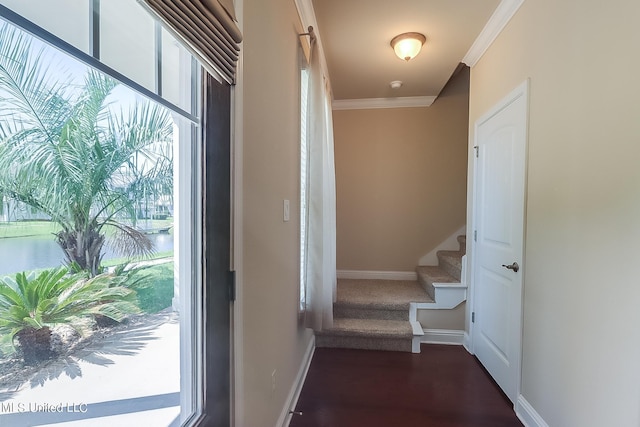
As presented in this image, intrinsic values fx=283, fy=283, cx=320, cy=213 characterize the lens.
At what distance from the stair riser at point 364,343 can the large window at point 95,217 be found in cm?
205

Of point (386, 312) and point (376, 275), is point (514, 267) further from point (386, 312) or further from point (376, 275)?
point (376, 275)

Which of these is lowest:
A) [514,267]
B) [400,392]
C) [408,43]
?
[400,392]

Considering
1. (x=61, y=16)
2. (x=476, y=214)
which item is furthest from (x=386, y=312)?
(x=61, y=16)

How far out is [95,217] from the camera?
1.80ft

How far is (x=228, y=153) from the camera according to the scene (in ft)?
3.15

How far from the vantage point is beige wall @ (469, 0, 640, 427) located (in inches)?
44.6

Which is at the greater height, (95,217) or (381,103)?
(381,103)

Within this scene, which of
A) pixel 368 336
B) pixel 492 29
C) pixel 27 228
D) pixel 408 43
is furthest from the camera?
pixel 368 336

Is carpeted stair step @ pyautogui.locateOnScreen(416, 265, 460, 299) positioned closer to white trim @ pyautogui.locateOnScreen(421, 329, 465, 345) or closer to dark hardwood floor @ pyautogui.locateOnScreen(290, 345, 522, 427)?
white trim @ pyautogui.locateOnScreen(421, 329, 465, 345)

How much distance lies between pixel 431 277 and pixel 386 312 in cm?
68

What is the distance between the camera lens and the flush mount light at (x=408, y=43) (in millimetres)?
2332

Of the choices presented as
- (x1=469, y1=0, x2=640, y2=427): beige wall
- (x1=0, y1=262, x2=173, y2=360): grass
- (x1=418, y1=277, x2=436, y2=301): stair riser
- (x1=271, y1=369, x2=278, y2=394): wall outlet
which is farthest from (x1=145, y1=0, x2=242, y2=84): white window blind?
(x1=418, y1=277, x2=436, y2=301): stair riser

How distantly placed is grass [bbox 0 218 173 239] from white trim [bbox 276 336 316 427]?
1.55m

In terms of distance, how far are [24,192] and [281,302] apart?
1.30 meters
